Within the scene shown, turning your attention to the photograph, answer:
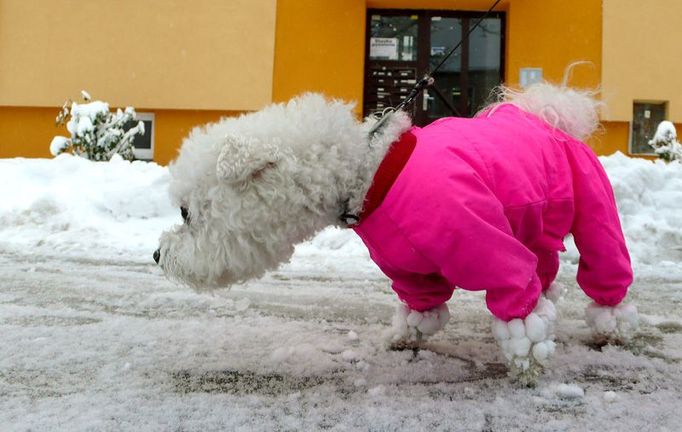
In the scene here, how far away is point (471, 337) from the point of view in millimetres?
2584

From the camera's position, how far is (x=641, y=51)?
31.8 ft

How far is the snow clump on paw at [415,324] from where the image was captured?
2346mm

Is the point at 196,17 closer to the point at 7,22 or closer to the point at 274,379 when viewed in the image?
the point at 7,22

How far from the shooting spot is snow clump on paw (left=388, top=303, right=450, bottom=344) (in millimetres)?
2346

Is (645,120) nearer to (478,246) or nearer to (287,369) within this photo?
(478,246)

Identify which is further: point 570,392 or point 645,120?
point 645,120

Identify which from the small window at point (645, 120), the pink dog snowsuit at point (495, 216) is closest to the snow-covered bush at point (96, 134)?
the pink dog snowsuit at point (495, 216)

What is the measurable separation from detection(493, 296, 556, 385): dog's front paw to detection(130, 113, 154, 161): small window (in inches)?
386

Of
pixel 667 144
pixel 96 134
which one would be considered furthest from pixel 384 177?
pixel 667 144

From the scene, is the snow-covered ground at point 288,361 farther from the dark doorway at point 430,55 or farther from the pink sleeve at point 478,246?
the dark doorway at point 430,55

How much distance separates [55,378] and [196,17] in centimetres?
916

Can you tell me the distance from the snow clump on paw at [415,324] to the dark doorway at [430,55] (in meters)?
8.26

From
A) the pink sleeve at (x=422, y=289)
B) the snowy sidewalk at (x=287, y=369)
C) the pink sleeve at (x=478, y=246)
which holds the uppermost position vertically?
the pink sleeve at (x=478, y=246)

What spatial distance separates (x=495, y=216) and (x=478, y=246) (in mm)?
124
